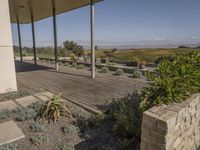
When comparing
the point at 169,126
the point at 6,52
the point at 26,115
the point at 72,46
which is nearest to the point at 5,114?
the point at 26,115

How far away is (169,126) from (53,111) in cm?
225

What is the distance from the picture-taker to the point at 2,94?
15.9 feet

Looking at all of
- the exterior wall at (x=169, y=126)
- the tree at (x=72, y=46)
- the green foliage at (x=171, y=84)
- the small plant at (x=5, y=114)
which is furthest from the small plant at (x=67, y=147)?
the tree at (x=72, y=46)

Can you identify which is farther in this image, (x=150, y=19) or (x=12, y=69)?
(x=150, y=19)

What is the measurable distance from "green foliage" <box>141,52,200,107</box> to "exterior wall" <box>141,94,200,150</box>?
148 millimetres

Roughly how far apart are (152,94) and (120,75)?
537 centimetres

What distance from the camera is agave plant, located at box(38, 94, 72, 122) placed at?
3160 millimetres

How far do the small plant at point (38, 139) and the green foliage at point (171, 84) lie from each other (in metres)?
1.77

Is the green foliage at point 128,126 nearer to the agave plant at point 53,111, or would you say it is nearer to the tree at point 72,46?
the agave plant at point 53,111

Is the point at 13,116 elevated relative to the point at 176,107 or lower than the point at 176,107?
lower

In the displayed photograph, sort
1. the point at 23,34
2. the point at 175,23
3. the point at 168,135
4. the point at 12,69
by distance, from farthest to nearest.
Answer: the point at 175,23, the point at 23,34, the point at 12,69, the point at 168,135

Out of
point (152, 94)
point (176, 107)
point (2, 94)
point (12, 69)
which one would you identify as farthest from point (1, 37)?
point (176, 107)

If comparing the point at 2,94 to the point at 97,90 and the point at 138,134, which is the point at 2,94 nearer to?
the point at 97,90

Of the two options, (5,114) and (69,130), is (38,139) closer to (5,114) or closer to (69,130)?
(69,130)
